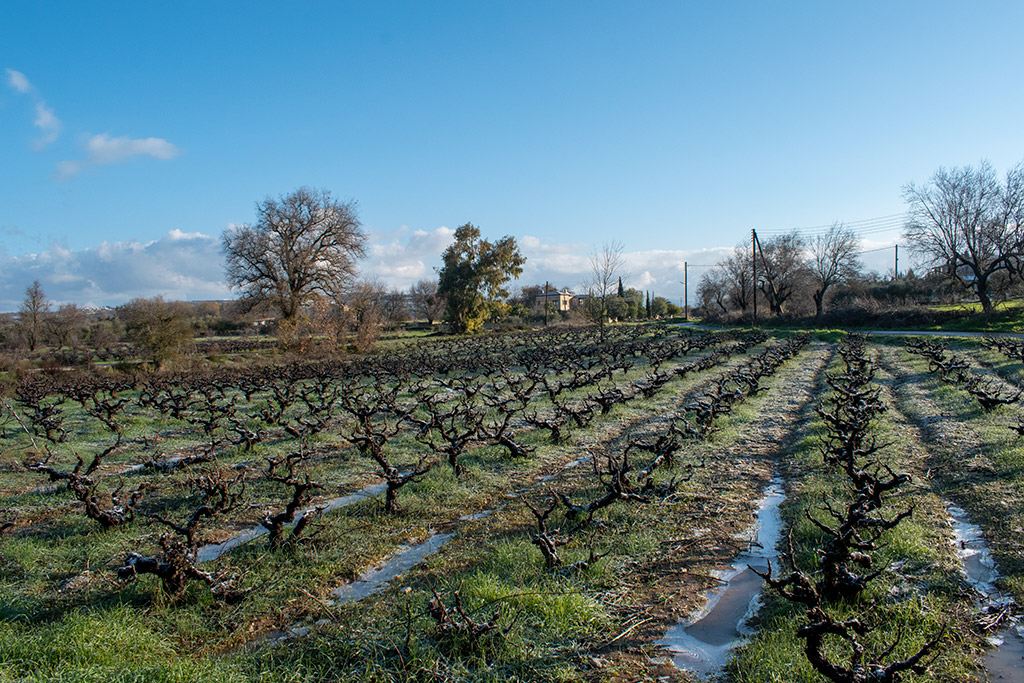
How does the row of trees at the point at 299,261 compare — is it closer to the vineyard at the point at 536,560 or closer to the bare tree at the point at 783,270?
the vineyard at the point at 536,560

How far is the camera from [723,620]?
167 inches

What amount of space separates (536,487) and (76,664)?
4985 millimetres

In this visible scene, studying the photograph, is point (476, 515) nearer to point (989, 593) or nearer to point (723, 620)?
point (723, 620)

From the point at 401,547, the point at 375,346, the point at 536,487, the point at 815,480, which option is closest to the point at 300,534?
the point at 401,547

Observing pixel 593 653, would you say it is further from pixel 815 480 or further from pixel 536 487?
pixel 815 480

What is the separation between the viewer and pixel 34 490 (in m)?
7.90

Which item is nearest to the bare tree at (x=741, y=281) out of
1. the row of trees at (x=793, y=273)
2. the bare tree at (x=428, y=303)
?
the row of trees at (x=793, y=273)

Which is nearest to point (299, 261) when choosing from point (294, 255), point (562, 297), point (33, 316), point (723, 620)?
point (294, 255)

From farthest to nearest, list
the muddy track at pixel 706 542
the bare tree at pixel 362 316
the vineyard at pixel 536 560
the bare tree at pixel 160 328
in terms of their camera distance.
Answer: the bare tree at pixel 362 316, the bare tree at pixel 160 328, the muddy track at pixel 706 542, the vineyard at pixel 536 560

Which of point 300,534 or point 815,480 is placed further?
point 815,480

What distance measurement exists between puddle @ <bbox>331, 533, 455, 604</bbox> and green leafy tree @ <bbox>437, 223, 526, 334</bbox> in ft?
143

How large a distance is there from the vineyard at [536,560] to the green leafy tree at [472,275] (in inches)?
1538

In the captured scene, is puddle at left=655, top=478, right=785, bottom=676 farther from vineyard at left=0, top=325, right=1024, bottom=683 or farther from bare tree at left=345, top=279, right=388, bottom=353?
bare tree at left=345, top=279, right=388, bottom=353

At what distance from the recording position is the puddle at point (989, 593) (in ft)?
11.4
